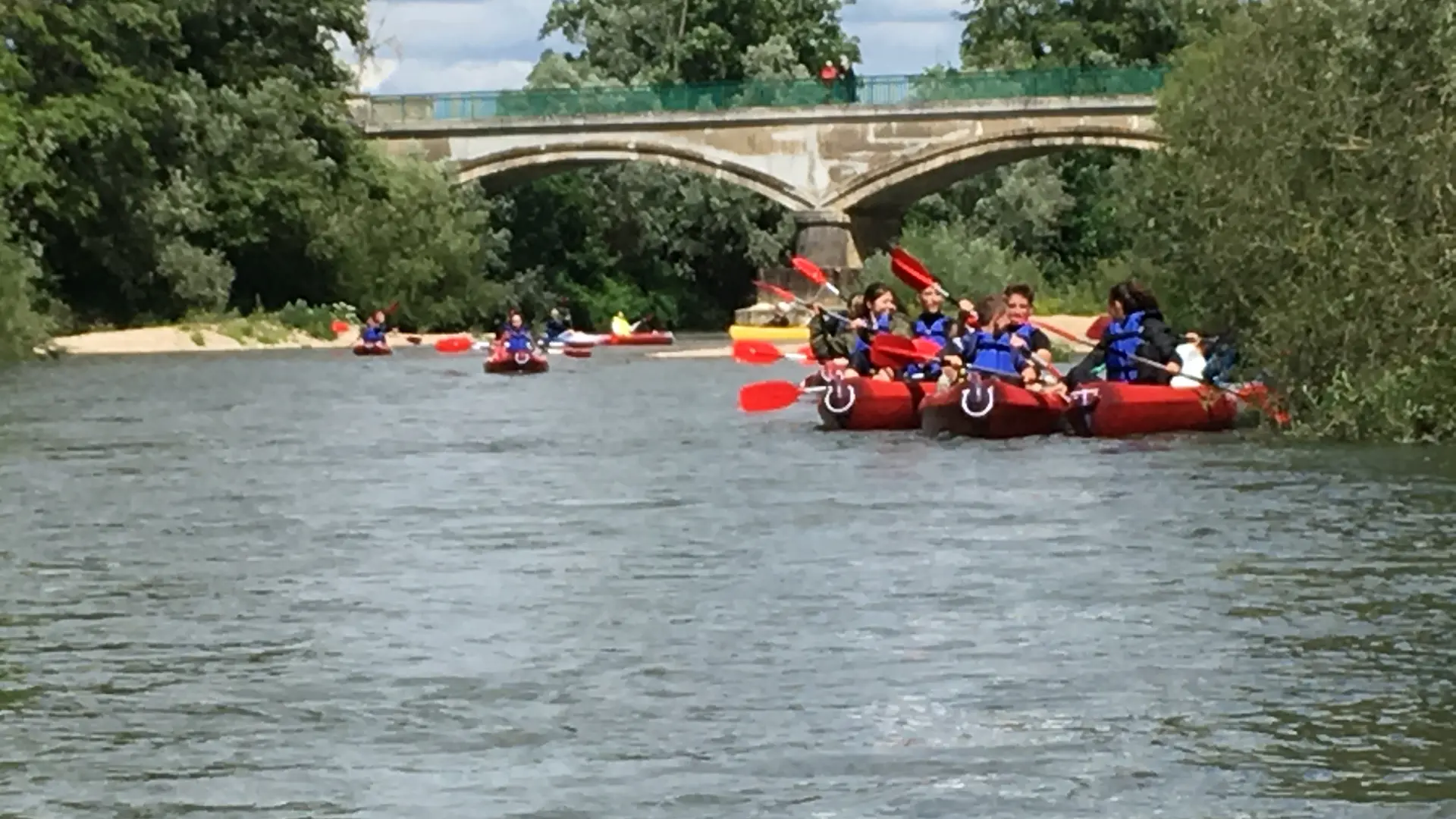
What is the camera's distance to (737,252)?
71625 millimetres

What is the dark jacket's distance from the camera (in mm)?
23375

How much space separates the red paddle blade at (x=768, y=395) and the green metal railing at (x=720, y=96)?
3162 cm

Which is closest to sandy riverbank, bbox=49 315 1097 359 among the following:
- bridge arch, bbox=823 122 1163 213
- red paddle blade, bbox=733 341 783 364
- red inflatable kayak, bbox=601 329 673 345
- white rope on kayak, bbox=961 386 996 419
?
red inflatable kayak, bbox=601 329 673 345

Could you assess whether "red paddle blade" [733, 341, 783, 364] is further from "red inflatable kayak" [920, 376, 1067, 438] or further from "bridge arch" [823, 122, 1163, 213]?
"bridge arch" [823, 122, 1163, 213]

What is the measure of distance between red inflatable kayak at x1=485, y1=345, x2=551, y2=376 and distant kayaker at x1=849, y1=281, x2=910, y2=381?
14.7 m

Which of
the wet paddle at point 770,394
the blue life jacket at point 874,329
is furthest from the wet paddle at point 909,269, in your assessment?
the wet paddle at point 770,394

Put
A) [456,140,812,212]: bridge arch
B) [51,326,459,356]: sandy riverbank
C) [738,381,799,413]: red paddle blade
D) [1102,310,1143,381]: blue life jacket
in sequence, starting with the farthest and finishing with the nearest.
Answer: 1. [456,140,812,212]: bridge arch
2. [51,326,459,356]: sandy riverbank
3. [738,381,799,413]: red paddle blade
4. [1102,310,1143,381]: blue life jacket

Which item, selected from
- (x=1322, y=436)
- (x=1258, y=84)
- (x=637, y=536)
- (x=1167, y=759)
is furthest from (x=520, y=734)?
(x=1258, y=84)

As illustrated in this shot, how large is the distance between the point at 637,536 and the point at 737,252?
55.4 meters

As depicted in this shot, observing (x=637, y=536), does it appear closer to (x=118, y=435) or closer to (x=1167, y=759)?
(x=1167, y=759)

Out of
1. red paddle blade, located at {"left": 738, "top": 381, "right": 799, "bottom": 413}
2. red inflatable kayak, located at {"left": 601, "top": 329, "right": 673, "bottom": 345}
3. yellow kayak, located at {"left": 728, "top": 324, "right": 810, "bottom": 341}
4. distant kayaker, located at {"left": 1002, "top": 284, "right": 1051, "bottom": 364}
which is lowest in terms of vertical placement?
red inflatable kayak, located at {"left": 601, "top": 329, "right": 673, "bottom": 345}

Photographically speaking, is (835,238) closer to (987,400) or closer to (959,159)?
(959,159)

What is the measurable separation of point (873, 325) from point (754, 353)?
16.7ft

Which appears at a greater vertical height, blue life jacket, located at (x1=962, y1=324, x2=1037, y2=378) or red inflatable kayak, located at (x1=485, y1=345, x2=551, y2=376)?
blue life jacket, located at (x1=962, y1=324, x2=1037, y2=378)
